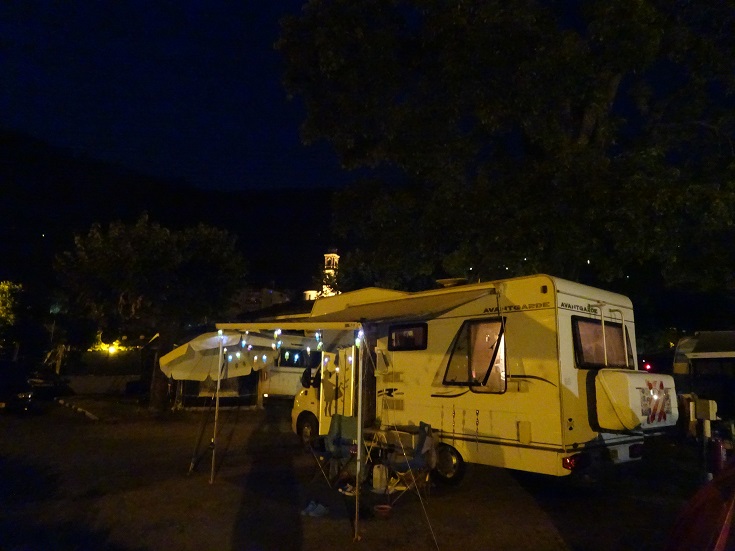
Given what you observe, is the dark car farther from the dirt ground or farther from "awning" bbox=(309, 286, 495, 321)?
"awning" bbox=(309, 286, 495, 321)

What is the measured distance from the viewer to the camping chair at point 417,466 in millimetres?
7914

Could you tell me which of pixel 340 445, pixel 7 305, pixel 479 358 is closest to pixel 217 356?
pixel 340 445

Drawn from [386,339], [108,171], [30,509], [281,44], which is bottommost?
[30,509]

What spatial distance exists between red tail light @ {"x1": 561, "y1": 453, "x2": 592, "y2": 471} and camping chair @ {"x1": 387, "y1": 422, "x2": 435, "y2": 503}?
5.50ft

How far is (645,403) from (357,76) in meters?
Answer: 7.51

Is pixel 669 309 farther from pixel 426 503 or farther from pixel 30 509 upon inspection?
pixel 30 509

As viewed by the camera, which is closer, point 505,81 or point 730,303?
point 505,81

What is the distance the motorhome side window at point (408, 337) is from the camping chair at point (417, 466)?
1422 millimetres

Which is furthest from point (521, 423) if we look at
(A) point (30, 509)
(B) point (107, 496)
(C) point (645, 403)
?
(A) point (30, 509)

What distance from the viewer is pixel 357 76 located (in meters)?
11.6

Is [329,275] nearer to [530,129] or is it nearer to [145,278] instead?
[145,278]

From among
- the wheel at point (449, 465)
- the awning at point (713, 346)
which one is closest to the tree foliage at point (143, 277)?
the wheel at point (449, 465)

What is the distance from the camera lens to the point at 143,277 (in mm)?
17625

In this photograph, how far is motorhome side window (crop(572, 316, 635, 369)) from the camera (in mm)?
7785
